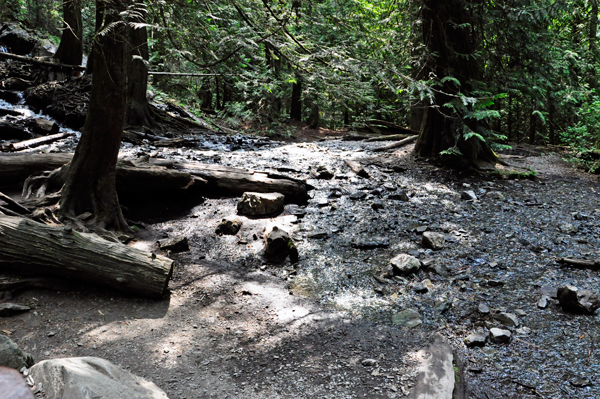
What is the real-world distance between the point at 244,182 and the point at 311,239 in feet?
7.25

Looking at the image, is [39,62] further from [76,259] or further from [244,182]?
[76,259]

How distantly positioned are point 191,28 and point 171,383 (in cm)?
489

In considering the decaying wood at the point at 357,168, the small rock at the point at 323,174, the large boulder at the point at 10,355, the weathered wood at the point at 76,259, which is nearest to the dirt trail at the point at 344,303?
the weathered wood at the point at 76,259

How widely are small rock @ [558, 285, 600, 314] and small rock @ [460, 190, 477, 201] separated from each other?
11.7ft

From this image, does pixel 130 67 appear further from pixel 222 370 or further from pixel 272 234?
pixel 222 370

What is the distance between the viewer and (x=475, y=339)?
13.3 ft

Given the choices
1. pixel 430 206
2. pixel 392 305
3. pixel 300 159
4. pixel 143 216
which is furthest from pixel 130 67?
pixel 392 305

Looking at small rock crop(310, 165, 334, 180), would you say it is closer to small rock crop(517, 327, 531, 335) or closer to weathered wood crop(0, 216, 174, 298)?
weathered wood crop(0, 216, 174, 298)

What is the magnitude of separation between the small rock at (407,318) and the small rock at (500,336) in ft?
2.53

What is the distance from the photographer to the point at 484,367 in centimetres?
373

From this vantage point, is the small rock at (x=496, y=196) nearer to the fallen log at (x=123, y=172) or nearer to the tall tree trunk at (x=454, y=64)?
the tall tree trunk at (x=454, y=64)

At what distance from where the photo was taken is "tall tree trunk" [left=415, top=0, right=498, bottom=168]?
29.6 ft

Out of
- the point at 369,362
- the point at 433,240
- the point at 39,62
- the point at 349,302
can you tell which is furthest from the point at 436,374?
the point at 39,62

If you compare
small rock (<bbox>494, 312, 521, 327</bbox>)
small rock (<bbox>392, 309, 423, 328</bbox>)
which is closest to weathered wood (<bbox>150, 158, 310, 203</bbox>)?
small rock (<bbox>392, 309, 423, 328</bbox>)
